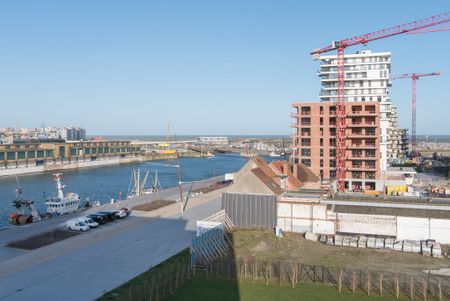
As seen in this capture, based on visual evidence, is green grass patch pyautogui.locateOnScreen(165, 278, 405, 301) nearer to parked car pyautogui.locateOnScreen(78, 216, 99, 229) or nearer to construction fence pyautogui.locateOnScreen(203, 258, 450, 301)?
construction fence pyautogui.locateOnScreen(203, 258, 450, 301)

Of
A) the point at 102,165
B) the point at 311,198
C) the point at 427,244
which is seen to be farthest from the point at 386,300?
A: the point at 102,165

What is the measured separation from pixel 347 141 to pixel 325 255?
32.2 meters

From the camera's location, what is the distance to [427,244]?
26.6 m

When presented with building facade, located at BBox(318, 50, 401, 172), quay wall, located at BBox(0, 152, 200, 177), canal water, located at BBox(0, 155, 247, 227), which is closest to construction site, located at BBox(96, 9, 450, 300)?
building facade, located at BBox(318, 50, 401, 172)

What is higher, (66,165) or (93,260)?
(93,260)

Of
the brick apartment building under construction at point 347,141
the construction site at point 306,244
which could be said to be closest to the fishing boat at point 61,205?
the construction site at point 306,244

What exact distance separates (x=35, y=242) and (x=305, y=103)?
39369 mm

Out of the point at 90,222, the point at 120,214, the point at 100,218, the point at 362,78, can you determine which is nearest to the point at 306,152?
the point at 362,78

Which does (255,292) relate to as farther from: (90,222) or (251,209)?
(90,222)

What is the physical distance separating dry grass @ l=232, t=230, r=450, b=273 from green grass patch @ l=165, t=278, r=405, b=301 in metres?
4.22

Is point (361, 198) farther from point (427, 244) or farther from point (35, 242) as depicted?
point (35, 242)

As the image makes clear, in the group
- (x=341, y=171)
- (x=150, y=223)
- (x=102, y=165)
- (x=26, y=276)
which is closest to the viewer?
(x=26, y=276)

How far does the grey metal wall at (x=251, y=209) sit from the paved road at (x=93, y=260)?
323 centimetres

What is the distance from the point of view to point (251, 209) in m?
32.2
